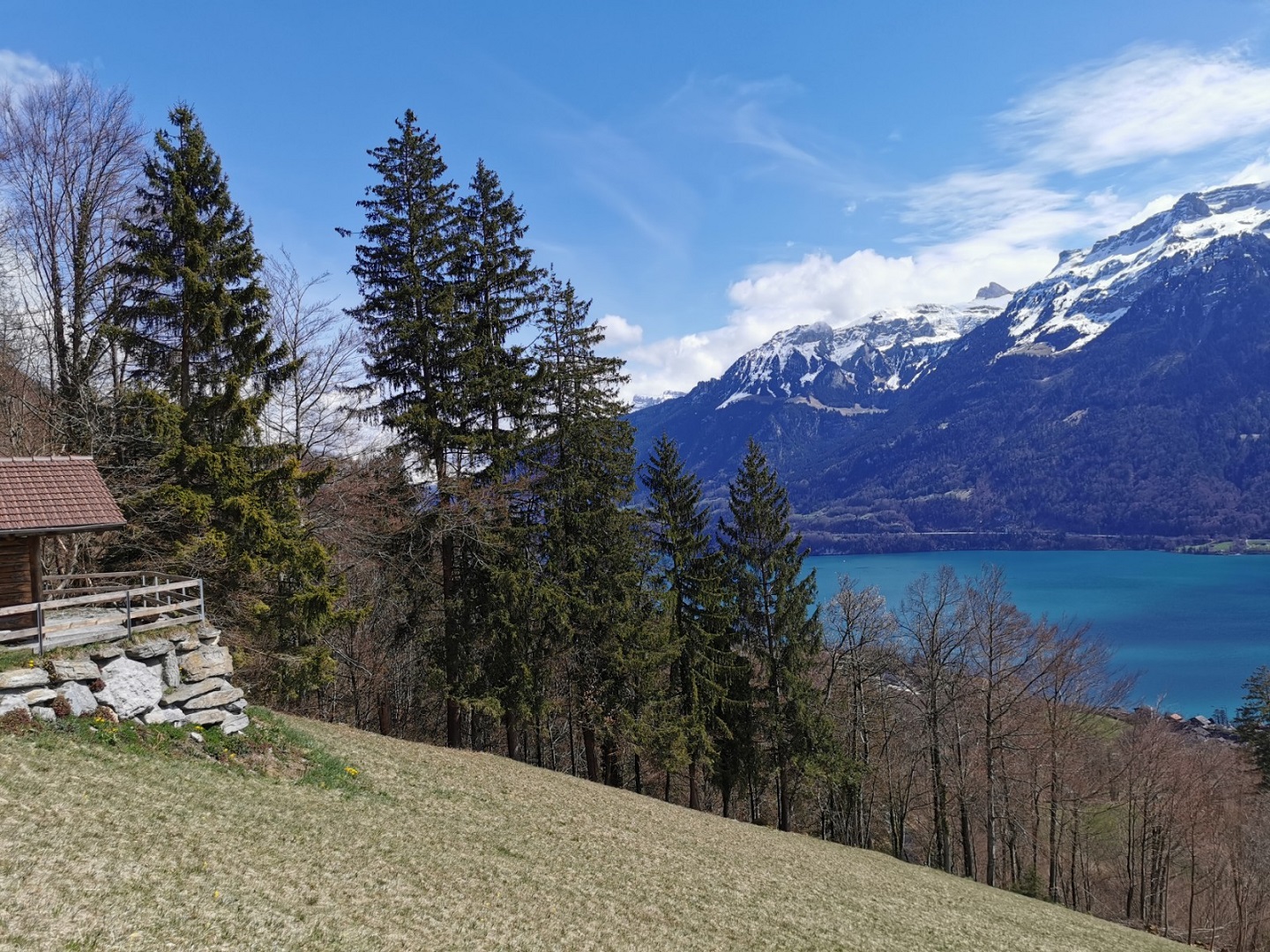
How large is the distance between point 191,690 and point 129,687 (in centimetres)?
105

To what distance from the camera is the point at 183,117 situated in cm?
1747

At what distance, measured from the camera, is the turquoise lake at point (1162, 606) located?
7638cm

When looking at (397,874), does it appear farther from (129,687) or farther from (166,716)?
(129,687)

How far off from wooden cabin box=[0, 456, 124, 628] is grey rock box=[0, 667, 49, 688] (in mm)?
3247

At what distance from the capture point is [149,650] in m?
12.8

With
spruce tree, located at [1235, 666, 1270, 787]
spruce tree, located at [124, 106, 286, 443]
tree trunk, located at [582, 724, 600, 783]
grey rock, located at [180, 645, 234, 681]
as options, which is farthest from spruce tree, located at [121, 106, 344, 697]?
spruce tree, located at [1235, 666, 1270, 787]

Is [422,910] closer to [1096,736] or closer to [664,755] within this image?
[664,755]

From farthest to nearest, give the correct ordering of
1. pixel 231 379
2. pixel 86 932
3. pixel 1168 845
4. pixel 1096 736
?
pixel 1096 736 < pixel 1168 845 < pixel 231 379 < pixel 86 932

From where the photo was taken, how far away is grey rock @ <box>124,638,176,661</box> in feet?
41.5

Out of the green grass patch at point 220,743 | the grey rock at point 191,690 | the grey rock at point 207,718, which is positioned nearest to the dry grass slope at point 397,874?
the green grass patch at point 220,743

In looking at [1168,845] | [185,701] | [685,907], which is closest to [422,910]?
[685,907]

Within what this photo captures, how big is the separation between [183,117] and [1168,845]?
151 feet

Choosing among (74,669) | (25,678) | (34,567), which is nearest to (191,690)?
(74,669)

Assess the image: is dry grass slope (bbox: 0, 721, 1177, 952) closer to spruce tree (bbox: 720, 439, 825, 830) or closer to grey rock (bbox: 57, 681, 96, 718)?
grey rock (bbox: 57, 681, 96, 718)
